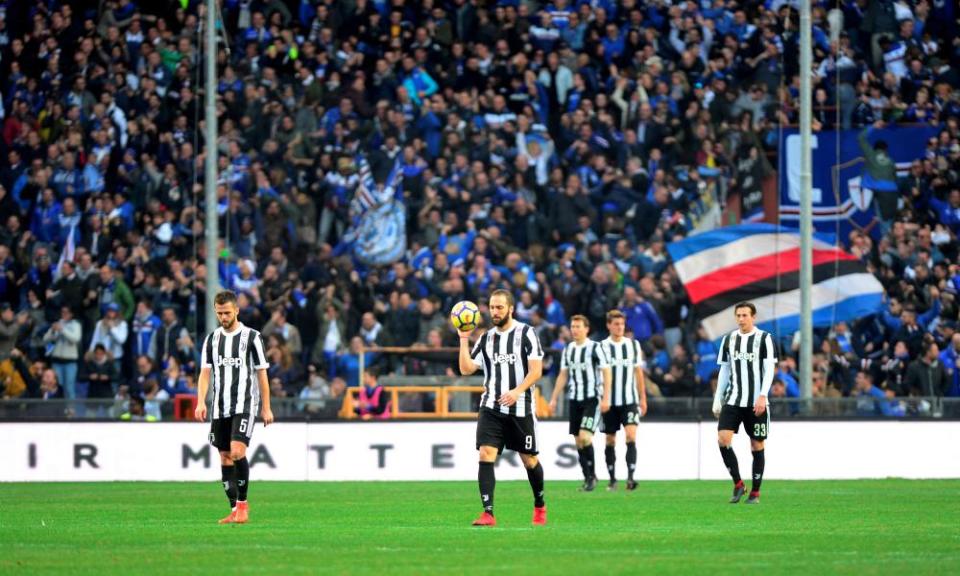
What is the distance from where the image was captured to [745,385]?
61.2 ft

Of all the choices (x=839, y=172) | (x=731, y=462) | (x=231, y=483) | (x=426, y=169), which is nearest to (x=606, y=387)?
(x=731, y=462)

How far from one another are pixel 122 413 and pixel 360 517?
8.96 metres

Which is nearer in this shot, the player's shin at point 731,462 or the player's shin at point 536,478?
the player's shin at point 536,478

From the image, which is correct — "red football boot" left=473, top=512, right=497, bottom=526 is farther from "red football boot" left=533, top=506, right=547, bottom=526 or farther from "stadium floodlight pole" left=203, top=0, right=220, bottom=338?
"stadium floodlight pole" left=203, top=0, right=220, bottom=338

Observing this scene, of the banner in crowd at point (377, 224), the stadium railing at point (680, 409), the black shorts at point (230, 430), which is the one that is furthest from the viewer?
the banner in crowd at point (377, 224)

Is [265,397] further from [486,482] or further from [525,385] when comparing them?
[525,385]

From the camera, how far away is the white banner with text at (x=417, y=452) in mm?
24391

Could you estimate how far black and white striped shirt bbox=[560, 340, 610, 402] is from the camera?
2148cm

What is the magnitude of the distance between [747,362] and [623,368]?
3.49m

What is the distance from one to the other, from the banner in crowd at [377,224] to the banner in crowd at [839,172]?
6.34 m

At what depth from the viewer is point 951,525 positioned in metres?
15.1

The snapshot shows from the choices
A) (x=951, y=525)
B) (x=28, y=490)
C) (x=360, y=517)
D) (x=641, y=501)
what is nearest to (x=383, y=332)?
(x=28, y=490)

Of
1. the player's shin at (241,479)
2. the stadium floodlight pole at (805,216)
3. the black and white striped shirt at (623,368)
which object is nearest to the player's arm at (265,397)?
the player's shin at (241,479)

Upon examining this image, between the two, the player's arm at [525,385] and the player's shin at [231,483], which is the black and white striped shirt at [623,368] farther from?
the player's arm at [525,385]
